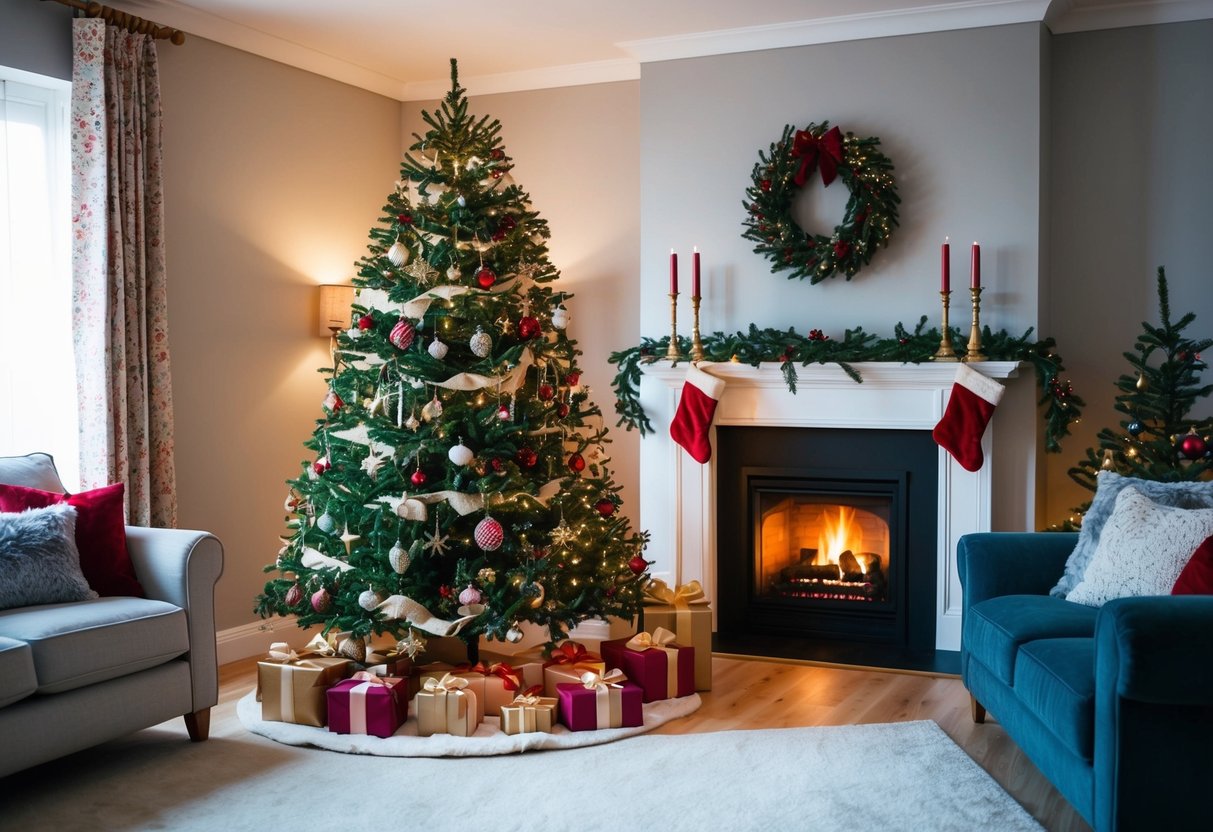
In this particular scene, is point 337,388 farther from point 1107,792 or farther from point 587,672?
point 1107,792

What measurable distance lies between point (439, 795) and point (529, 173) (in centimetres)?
338

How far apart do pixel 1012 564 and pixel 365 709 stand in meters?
2.14

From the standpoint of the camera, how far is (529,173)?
558 cm

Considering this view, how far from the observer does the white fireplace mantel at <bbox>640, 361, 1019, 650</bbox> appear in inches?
176

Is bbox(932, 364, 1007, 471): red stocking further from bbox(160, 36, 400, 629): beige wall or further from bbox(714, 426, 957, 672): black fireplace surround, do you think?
bbox(160, 36, 400, 629): beige wall

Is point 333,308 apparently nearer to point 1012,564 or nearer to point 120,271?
point 120,271

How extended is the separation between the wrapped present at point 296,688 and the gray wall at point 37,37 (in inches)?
88.0

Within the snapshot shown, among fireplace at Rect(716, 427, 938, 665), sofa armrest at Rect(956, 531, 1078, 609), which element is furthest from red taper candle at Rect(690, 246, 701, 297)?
sofa armrest at Rect(956, 531, 1078, 609)

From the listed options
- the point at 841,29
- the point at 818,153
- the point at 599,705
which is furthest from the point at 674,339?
the point at 599,705

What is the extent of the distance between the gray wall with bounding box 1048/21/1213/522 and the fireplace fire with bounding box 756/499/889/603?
774 mm

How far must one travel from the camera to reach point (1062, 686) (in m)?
2.69

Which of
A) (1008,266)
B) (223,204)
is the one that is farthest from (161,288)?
(1008,266)

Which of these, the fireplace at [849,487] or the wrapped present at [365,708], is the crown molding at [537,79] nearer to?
the fireplace at [849,487]

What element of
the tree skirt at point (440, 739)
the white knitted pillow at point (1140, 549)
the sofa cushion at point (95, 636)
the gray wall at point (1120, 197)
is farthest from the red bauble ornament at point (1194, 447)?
the sofa cushion at point (95, 636)
